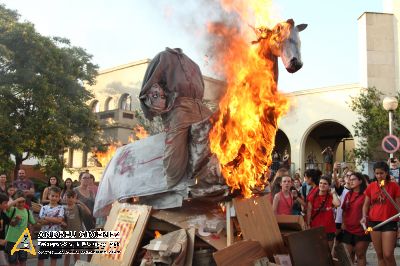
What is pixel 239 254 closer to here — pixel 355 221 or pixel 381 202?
pixel 381 202

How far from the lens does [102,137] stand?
29.6 m

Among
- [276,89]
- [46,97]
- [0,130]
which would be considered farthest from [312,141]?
[276,89]

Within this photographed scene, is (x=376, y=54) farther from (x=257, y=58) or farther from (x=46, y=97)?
(x=257, y=58)

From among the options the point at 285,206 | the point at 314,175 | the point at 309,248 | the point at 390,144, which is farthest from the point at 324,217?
the point at 390,144

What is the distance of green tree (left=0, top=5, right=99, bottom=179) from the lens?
2006 cm

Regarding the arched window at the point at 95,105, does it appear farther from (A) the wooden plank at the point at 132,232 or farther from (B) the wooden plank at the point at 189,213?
(B) the wooden plank at the point at 189,213

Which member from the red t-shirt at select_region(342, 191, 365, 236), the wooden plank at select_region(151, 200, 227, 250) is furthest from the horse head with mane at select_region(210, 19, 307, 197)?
the red t-shirt at select_region(342, 191, 365, 236)

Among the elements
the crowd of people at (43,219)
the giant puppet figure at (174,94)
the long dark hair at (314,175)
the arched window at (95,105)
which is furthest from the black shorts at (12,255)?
the arched window at (95,105)

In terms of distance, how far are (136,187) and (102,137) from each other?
24262mm

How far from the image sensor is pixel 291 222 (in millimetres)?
5789

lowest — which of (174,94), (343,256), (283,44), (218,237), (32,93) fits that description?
(343,256)

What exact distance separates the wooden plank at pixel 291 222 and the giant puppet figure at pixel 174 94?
143 cm

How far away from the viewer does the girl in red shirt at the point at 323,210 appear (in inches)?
274

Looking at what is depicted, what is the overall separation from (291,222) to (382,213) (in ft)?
5.47
